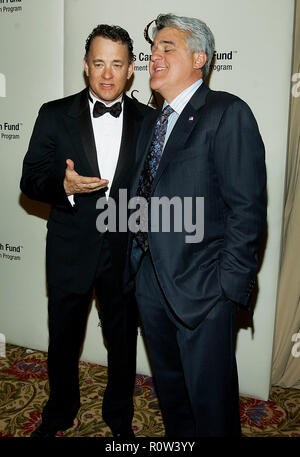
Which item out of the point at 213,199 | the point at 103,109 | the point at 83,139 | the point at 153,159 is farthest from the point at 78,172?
the point at 213,199

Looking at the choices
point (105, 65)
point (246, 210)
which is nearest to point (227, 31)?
point (105, 65)

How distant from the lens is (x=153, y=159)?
209 cm

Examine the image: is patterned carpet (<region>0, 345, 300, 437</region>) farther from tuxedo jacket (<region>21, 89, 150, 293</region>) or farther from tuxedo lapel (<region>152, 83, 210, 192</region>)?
tuxedo lapel (<region>152, 83, 210, 192</region>)

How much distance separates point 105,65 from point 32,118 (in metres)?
1.26

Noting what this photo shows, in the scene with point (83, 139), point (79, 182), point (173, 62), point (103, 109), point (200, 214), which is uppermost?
point (173, 62)

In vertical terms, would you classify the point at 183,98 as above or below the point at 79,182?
above

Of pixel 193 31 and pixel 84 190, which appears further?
pixel 84 190

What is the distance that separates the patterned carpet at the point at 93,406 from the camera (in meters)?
2.72

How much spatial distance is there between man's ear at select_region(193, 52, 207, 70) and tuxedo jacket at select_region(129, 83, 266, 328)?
92 millimetres

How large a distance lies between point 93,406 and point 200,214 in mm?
1716

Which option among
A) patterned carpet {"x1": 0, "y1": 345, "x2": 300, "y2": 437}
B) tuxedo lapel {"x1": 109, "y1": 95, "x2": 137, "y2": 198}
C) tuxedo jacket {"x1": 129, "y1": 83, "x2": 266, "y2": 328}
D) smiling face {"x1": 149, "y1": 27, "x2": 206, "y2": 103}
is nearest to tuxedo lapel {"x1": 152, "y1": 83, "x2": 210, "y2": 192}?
tuxedo jacket {"x1": 129, "y1": 83, "x2": 266, "y2": 328}

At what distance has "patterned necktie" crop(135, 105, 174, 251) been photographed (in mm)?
2070

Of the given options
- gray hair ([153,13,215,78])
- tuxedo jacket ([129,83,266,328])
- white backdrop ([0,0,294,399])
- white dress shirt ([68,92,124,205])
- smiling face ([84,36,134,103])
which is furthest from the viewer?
white backdrop ([0,0,294,399])

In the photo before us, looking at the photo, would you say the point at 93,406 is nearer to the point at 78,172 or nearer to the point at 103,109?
the point at 78,172
